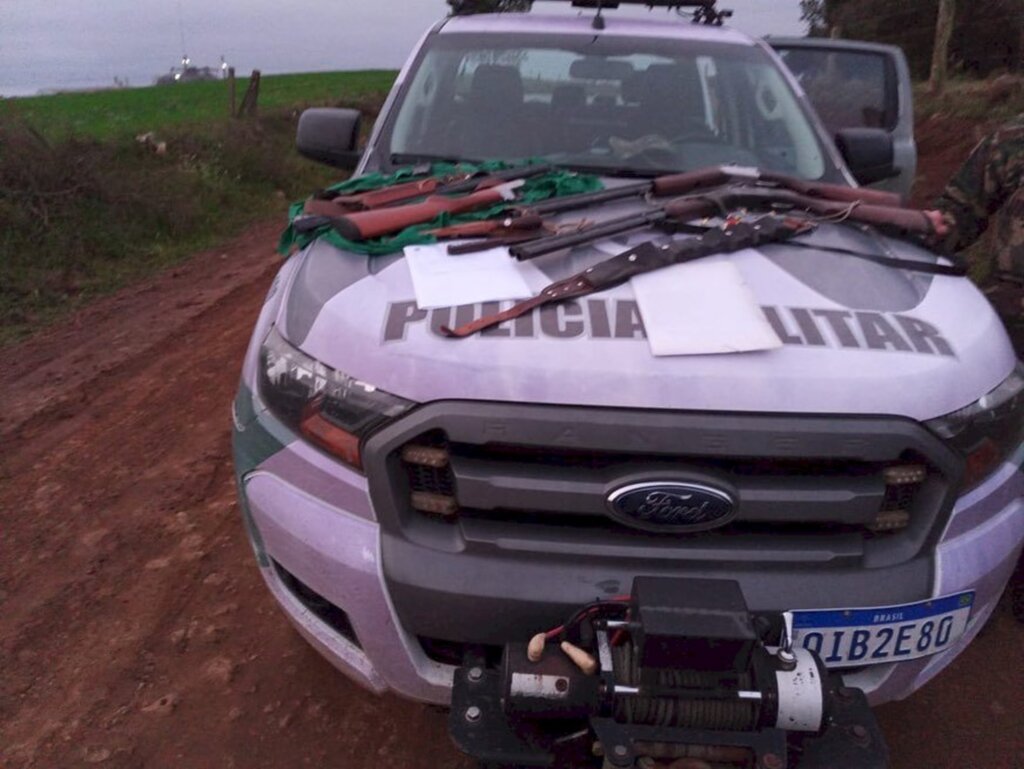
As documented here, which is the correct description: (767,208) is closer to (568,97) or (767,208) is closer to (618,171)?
(618,171)

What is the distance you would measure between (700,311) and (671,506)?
475 millimetres

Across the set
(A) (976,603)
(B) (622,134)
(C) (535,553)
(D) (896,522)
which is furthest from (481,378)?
(B) (622,134)

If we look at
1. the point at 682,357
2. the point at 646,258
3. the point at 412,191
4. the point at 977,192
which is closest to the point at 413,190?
the point at 412,191

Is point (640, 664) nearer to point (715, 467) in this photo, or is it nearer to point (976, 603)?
point (715, 467)

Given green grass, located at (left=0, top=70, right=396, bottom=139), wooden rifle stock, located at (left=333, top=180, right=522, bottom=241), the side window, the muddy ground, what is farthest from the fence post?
wooden rifle stock, located at (left=333, top=180, right=522, bottom=241)

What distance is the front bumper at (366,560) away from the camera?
6.86 feet

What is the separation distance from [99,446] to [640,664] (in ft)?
11.3

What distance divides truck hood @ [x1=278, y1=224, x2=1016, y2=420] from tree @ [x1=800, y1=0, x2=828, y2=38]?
1195 inches

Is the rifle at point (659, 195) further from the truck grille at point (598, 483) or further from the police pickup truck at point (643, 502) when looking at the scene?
the truck grille at point (598, 483)

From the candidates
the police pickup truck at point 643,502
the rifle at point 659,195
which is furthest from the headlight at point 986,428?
the rifle at point 659,195

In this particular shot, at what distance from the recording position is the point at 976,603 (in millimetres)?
2205

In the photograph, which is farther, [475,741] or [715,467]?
[715,467]

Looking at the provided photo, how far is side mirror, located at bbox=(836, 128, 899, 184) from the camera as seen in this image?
368 centimetres

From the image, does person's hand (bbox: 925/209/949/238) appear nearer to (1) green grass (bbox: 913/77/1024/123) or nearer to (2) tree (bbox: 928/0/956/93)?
(1) green grass (bbox: 913/77/1024/123)
